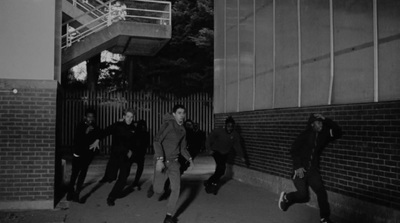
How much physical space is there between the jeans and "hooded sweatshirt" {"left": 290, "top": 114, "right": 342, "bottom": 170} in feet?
6.33

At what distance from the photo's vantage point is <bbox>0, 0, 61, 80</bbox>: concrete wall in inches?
292

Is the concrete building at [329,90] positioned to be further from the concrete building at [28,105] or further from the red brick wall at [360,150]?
the concrete building at [28,105]

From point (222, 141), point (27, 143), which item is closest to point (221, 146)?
point (222, 141)

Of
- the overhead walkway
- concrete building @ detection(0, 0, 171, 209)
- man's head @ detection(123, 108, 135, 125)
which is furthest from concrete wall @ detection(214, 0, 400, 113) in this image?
concrete building @ detection(0, 0, 171, 209)

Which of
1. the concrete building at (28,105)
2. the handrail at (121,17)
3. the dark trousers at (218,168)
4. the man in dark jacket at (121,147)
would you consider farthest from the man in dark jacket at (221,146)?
the handrail at (121,17)

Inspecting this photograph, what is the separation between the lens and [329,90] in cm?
737

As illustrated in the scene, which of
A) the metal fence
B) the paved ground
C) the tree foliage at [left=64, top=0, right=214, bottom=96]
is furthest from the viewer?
the tree foliage at [left=64, top=0, right=214, bottom=96]

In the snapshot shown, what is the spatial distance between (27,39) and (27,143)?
1.88 m

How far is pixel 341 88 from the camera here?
709 centimetres

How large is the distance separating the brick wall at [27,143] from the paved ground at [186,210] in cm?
36

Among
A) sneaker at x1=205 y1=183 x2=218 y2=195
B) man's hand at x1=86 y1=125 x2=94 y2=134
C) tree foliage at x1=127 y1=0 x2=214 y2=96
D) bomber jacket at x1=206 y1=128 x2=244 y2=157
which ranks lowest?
sneaker at x1=205 y1=183 x2=218 y2=195

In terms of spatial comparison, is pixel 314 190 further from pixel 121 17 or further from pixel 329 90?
pixel 121 17

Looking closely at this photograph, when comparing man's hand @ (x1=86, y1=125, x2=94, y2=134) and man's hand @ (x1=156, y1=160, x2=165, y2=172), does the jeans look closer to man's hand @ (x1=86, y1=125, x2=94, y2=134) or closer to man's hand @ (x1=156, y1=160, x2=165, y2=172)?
man's hand @ (x1=156, y1=160, x2=165, y2=172)

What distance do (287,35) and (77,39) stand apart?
32.7 ft
